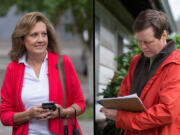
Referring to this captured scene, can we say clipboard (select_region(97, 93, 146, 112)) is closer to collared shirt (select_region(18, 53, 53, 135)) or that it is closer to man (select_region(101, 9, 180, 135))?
man (select_region(101, 9, 180, 135))

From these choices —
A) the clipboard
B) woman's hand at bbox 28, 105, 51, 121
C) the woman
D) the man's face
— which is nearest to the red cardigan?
the woman

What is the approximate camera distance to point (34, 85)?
2.39 m

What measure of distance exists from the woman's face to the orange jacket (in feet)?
2.68

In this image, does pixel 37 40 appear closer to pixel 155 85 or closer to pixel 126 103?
pixel 126 103

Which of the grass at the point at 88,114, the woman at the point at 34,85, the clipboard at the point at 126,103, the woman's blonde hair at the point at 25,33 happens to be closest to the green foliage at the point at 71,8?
the grass at the point at 88,114

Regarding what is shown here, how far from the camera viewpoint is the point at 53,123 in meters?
2.36

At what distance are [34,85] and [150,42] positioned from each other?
37.7 inches

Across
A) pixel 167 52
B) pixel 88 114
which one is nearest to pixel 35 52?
pixel 167 52

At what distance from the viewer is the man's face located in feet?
7.23

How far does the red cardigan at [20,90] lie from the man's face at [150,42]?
2.03 feet

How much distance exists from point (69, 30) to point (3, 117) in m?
7.96

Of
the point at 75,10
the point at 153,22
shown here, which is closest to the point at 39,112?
the point at 153,22

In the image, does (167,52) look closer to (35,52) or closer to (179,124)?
(179,124)

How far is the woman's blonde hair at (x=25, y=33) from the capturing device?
7.76 feet
